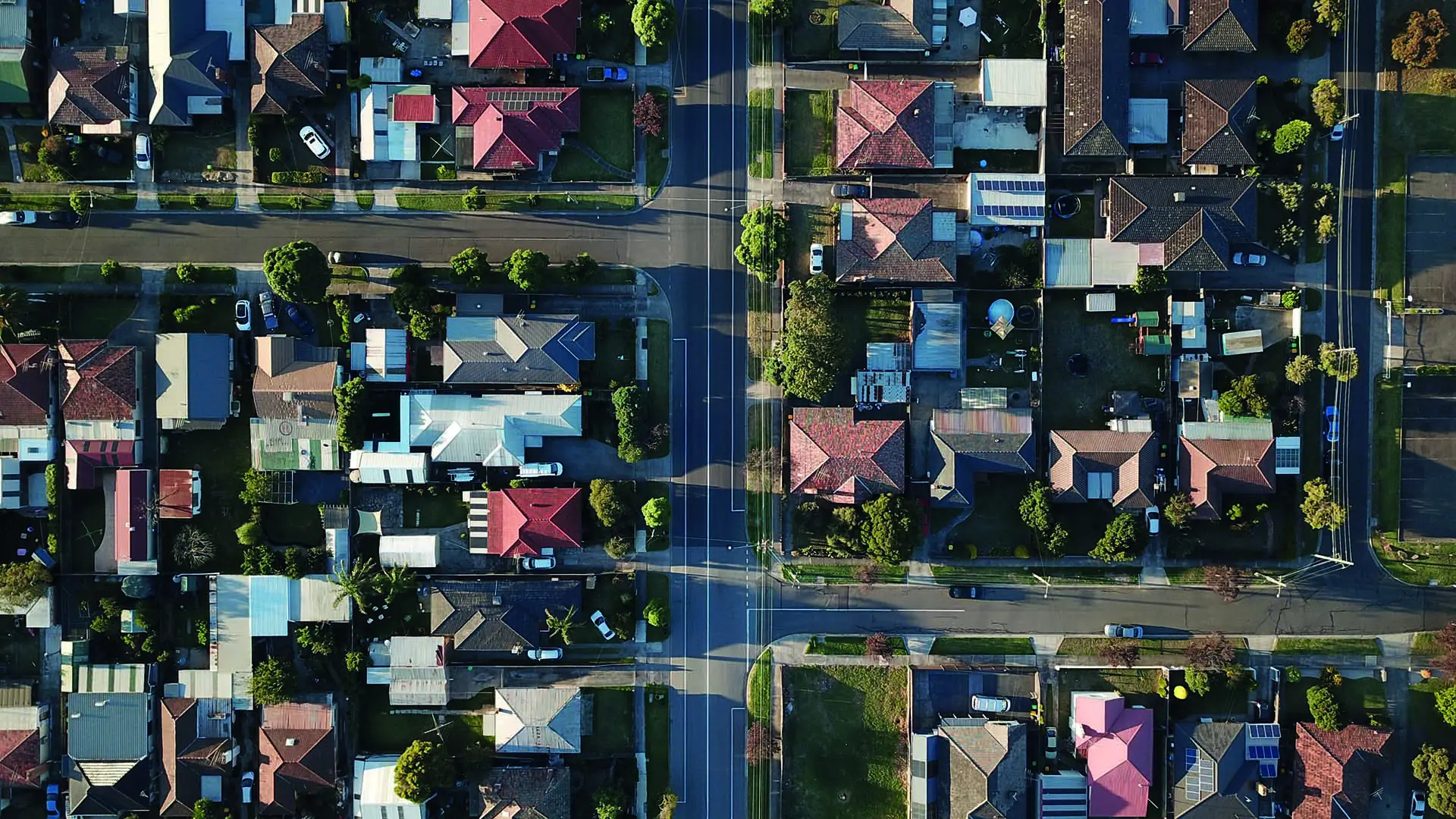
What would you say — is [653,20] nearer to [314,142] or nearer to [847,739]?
[314,142]

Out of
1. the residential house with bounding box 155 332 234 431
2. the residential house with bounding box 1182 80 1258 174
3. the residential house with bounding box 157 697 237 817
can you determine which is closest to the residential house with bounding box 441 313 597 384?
the residential house with bounding box 155 332 234 431

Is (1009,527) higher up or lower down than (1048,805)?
higher up

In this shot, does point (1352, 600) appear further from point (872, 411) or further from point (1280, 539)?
point (872, 411)

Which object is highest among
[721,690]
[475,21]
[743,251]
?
[475,21]

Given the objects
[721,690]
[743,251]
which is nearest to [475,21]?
[743,251]

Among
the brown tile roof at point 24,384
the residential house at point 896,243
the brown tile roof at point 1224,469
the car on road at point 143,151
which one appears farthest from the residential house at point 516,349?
the brown tile roof at point 1224,469

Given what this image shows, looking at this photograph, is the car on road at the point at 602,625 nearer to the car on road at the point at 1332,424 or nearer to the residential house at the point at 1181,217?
the residential house at the point at 1181,217

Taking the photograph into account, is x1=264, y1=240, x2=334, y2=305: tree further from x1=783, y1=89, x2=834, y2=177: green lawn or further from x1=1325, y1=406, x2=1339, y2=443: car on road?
x1=1325, y1=406, x2=1339, y2=443: car on road
